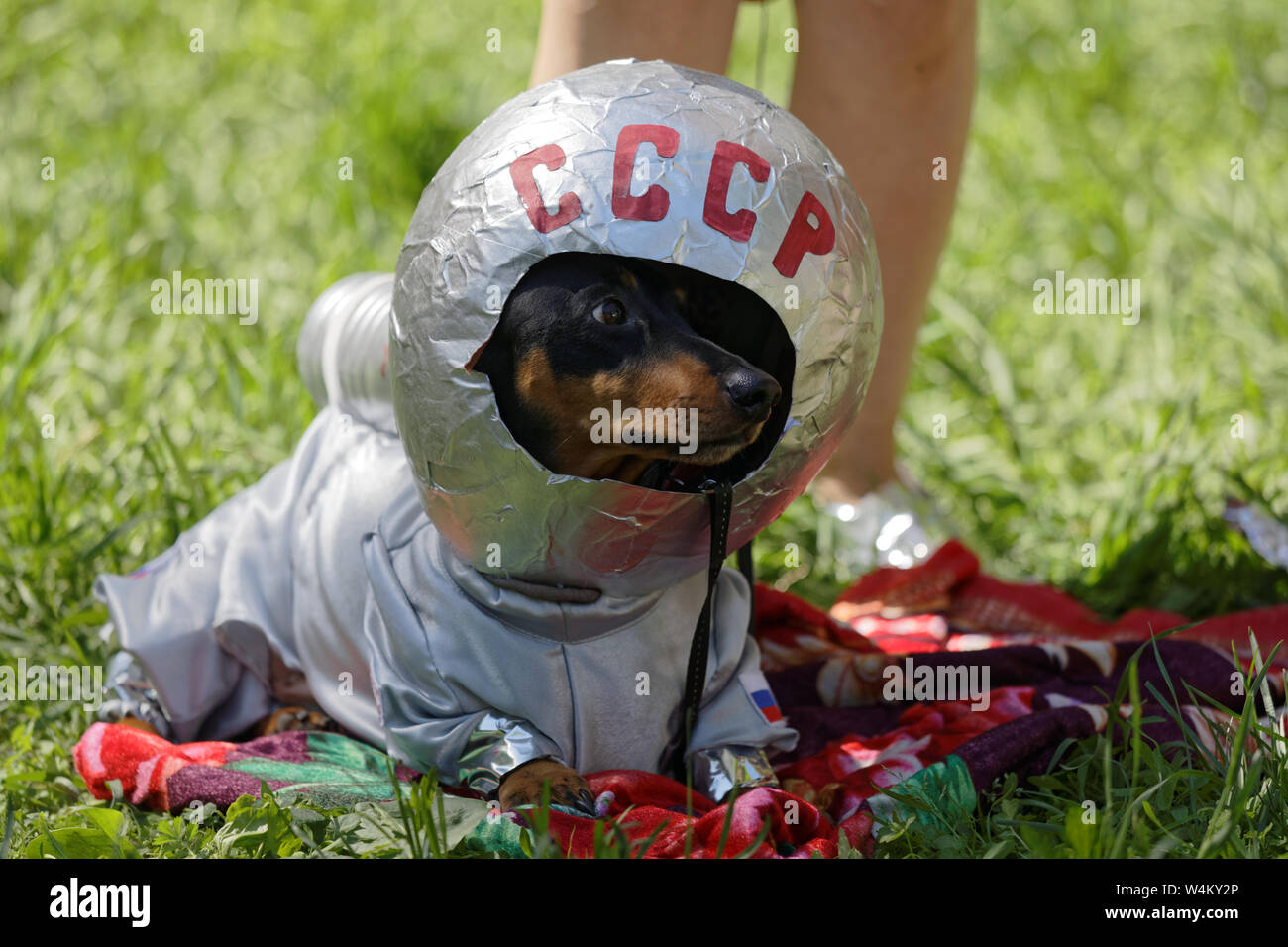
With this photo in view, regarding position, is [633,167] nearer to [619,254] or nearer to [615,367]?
[619,254]

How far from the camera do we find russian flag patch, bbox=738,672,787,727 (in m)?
2.27

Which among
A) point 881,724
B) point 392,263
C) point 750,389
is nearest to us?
point 750,389

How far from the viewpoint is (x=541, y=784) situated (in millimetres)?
2025

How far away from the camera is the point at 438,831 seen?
1918 millimetres

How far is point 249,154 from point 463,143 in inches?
141

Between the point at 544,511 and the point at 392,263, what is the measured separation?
8.45ft

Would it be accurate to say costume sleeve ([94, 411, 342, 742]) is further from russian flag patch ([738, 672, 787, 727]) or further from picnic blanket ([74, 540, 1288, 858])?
russian flag patch ([738, 672, 787, 727])

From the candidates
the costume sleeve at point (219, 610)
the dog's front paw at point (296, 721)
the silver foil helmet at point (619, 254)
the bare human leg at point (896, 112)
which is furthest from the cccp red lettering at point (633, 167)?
the bare human leg at point (896, 112)

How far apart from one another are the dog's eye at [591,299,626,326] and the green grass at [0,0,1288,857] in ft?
2.37

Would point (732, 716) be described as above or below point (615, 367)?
below

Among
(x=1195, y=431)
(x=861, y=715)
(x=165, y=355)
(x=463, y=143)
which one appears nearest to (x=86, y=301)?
(x=165, y=355)

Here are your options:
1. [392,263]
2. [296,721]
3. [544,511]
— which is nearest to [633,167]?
[544,511]

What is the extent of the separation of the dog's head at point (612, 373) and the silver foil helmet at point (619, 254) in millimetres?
41
